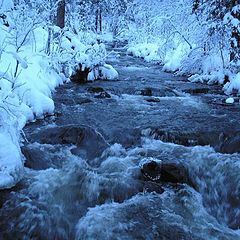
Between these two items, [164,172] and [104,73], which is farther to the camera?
[104,73]

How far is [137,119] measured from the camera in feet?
26.4

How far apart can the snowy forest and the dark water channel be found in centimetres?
2

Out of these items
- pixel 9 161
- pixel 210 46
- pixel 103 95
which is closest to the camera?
pixel 9 161

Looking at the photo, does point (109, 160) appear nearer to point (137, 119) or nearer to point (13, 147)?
point (13, 147)

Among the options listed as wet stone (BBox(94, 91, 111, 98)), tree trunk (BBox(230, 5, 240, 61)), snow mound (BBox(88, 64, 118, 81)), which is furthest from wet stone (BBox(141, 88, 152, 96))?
tree trunk (BBox(230, 5, 240, 61))

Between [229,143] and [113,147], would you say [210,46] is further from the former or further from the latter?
[113,147]

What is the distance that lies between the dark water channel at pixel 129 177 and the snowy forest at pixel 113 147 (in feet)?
0.06

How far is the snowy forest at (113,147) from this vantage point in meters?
4.21

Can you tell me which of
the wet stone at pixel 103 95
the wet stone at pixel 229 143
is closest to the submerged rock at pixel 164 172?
the wet stone at pixel 229 143

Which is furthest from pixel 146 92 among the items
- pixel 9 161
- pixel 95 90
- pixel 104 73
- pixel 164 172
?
pixel 9 161

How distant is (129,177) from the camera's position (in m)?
5.20

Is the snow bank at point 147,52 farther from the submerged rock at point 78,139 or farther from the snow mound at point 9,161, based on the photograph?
the snow mound at point 9,161

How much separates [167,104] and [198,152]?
3.54 m

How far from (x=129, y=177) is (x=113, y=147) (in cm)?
127
